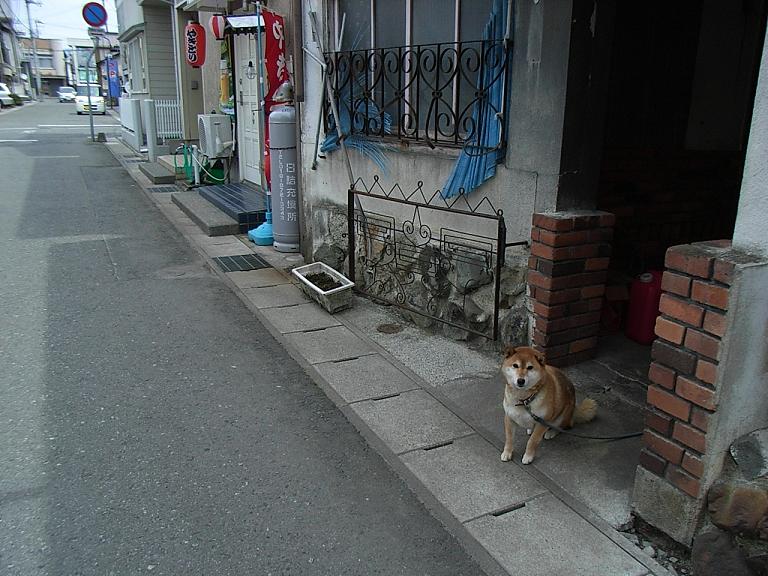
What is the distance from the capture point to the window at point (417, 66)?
4.78 metres

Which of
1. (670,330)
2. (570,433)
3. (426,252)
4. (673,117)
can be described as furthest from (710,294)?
(426,252)

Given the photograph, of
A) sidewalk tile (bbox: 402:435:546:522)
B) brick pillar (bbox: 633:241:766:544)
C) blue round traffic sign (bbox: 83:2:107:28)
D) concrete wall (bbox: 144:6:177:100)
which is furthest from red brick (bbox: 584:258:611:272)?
A: blue round traffic sign (bbox: 83:2:107:28)

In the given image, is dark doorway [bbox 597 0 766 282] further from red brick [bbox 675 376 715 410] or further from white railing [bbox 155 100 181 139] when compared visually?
white railing [bbox 155 100 181 139]

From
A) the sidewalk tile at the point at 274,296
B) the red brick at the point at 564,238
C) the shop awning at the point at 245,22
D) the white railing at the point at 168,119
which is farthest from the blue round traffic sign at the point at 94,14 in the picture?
the red brick at the point at 564,238

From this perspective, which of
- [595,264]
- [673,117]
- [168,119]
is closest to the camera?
[595,264]

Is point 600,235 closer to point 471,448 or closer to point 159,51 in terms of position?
point 471,448

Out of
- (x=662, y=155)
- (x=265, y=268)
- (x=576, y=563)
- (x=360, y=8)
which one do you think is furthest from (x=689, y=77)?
(x=265, y=268)

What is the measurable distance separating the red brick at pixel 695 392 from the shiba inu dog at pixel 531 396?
29.2 inches

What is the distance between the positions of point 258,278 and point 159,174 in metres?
7.42

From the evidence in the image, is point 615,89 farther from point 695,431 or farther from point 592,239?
point 695,431

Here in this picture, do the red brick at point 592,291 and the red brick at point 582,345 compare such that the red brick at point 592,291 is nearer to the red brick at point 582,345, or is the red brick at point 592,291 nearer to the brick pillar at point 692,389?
the red brick at point 582,345

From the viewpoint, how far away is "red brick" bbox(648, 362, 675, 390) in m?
2.70

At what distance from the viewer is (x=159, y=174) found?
1326 cm

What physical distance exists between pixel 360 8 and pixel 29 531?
522 centimetres
